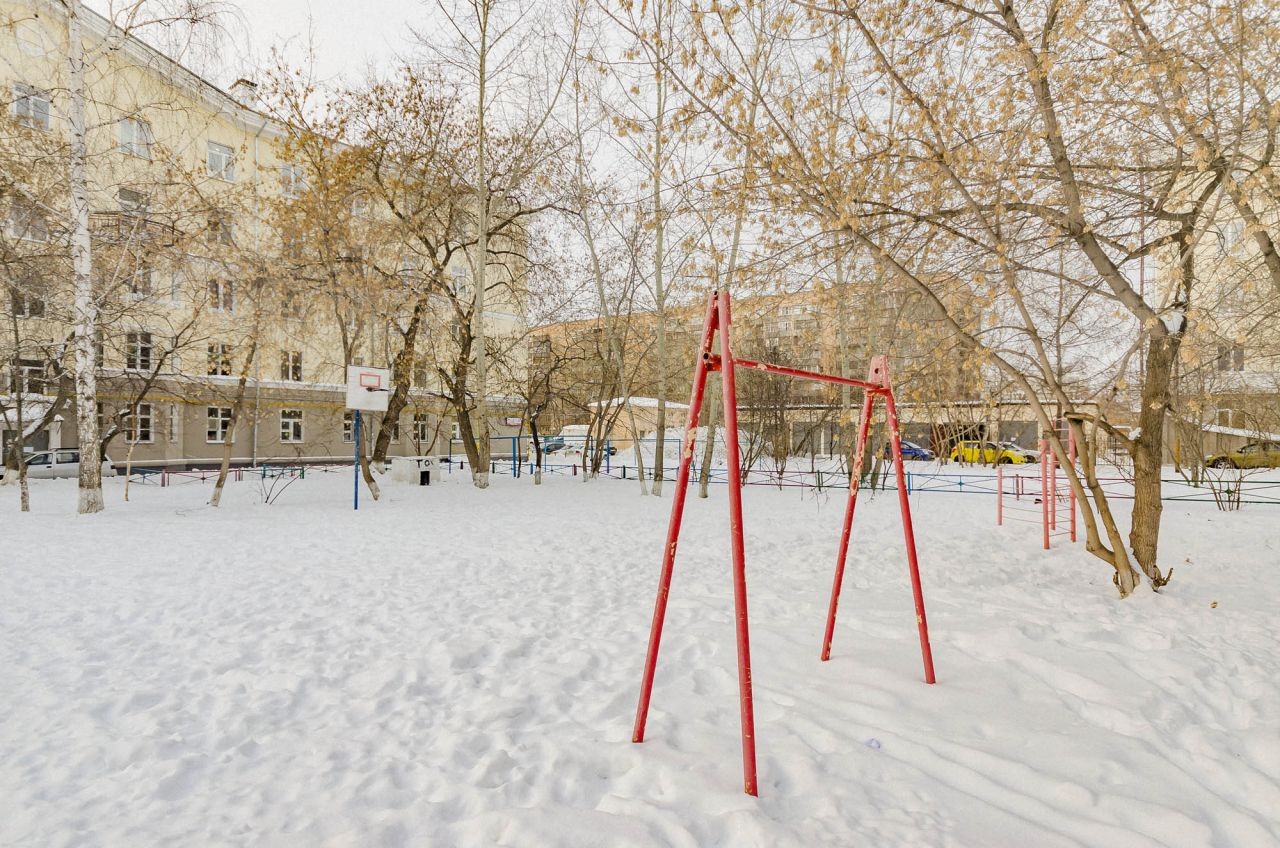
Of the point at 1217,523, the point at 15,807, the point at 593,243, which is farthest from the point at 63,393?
the point at 1217,523

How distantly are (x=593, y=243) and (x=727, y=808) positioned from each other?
45.8 feet

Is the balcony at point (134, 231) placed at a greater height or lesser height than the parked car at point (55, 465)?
greater

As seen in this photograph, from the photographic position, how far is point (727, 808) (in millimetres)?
2281

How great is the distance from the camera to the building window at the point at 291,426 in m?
24.8

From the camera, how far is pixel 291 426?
2512cm

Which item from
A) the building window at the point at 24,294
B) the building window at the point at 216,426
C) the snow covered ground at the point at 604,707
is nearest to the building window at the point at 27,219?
the building window at the point at 24,294

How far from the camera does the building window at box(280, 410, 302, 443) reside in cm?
2481

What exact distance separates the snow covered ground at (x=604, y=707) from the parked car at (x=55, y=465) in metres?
14.4

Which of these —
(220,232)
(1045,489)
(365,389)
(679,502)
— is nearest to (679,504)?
(679,502)

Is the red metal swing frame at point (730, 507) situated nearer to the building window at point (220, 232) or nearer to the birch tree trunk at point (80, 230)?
the birch tree trunk at point (80, 230)

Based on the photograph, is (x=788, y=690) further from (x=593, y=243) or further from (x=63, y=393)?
(x=63, y=393)

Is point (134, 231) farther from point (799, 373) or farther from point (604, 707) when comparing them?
point (799, 373)

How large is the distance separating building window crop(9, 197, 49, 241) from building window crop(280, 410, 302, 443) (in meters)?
14.2

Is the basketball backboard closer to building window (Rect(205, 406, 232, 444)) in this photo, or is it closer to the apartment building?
the apartment building
